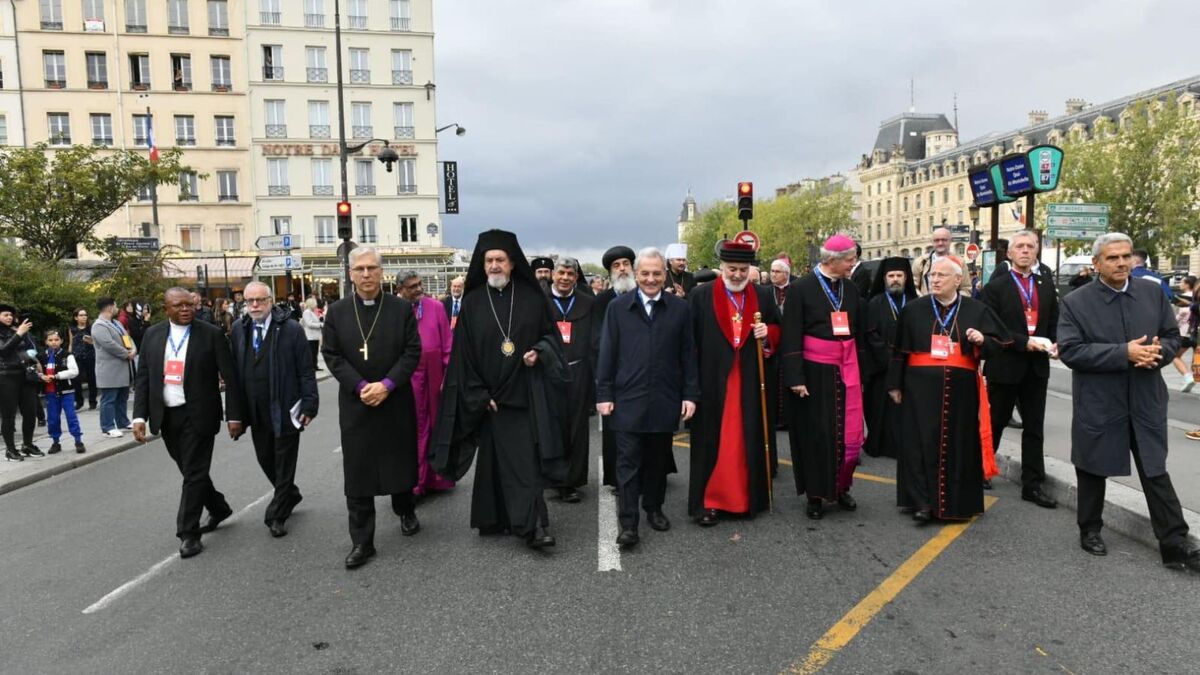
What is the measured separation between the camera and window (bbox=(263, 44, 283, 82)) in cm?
4253

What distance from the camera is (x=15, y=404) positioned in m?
8.45

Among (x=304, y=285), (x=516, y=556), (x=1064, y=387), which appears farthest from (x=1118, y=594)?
(x=304, y=285)

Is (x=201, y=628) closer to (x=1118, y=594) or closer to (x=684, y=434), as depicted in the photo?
(x=1118, y=594)

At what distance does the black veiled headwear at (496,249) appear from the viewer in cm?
513

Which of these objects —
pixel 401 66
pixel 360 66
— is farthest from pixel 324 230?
pixel 401 66

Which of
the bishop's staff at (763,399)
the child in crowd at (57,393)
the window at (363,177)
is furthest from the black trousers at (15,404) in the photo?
the window at (363,177)

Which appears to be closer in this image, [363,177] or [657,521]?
[657,521]

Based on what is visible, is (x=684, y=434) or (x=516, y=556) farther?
(x=684, y=434)

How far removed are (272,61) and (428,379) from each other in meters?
43.2

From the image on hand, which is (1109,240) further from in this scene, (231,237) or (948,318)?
(231,237)

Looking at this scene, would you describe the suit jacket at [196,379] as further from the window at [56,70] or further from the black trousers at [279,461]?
the window at [56,70]

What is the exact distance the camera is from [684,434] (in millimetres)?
8992

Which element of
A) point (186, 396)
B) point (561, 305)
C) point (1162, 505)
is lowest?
point (1162, 505)

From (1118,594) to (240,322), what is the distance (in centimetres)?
589
